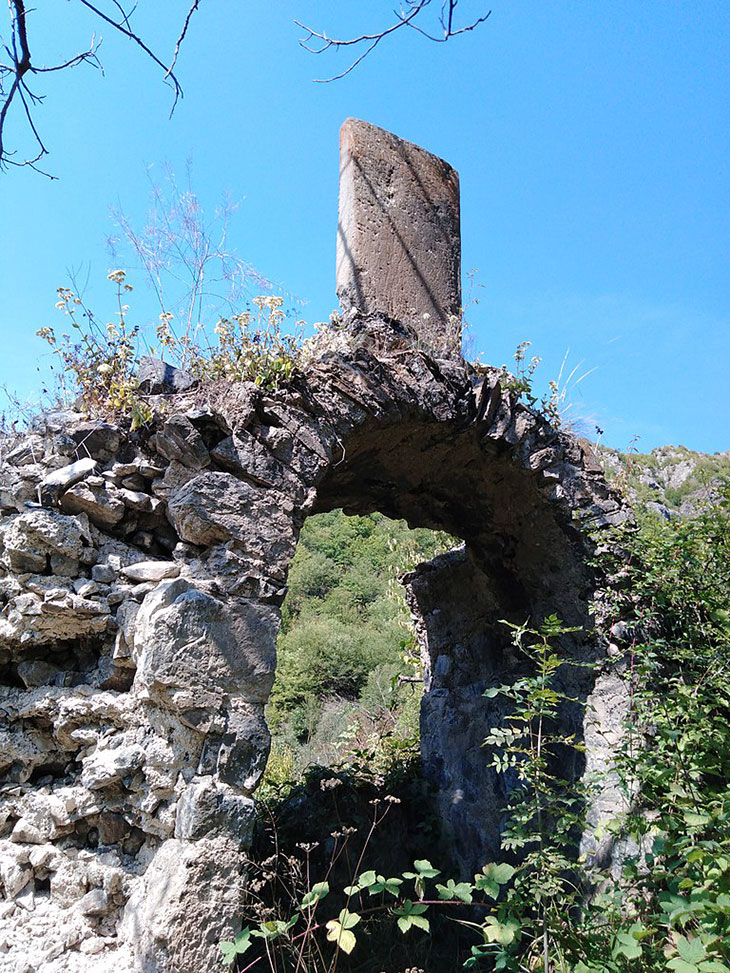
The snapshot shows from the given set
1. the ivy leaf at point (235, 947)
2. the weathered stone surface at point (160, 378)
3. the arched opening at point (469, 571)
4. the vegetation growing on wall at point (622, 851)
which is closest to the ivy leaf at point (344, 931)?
the vegetation growing on wall at point (622, 851)

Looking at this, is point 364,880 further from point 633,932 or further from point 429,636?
point 429,636

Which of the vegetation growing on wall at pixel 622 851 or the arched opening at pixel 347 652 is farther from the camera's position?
the arched opening at pixel 347 652

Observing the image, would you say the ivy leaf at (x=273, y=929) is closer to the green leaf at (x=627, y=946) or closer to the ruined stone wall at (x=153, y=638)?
the ruined stone wall at (x=153, y=638)

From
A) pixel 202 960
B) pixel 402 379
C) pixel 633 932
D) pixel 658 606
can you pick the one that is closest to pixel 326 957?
pixel 202 960

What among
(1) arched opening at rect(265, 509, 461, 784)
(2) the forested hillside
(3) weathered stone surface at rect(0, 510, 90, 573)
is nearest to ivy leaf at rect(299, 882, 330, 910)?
(3) weathered stone surface at rect(0, 510, 90, 573)

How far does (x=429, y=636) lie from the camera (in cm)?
632

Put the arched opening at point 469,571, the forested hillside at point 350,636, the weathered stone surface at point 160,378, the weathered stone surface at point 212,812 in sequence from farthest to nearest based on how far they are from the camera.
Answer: the forested hillside at point 350,636, the arched opening at point 469,571, the weathered stone surface at point 160,378, the weathered stone surface at point 212,812

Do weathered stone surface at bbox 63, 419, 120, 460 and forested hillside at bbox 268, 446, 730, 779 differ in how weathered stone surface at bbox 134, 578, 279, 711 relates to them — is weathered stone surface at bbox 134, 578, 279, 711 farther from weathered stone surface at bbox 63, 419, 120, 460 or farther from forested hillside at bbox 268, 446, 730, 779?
forested hillside at bbox 268, 446, 730, 779

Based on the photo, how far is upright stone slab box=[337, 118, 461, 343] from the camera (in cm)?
471

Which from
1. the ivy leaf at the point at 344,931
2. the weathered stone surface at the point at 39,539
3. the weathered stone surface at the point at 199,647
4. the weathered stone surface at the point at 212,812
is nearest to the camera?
the ivy leaf at the point at 344,931

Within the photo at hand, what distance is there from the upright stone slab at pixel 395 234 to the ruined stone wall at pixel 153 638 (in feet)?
1.71

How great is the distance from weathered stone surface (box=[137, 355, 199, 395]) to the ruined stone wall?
0.27ft

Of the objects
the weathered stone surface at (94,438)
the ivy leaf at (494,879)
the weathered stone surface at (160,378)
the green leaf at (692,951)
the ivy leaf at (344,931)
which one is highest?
the weathered stone surface at (160,378)

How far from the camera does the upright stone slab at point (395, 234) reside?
4715mm
